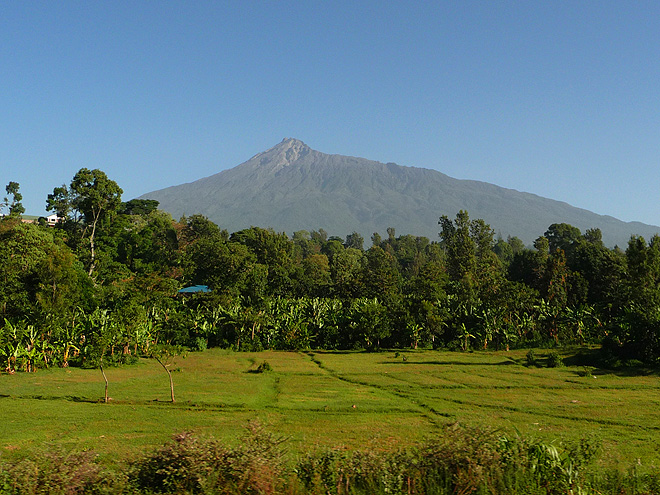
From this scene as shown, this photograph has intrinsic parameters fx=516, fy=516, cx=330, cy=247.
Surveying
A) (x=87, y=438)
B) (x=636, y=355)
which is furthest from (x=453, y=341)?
(x=87, y=438)

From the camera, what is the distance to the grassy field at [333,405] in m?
12.2

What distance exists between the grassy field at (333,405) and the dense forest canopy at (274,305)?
2.87 m

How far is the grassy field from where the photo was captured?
40.1 ft

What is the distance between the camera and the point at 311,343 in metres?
34.1

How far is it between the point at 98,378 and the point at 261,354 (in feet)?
35.0

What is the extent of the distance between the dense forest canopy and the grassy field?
287cm

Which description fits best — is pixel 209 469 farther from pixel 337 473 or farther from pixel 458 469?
pixel 458 469

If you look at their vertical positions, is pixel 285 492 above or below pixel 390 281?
below

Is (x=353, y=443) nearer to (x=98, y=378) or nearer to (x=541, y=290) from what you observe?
(x=98, y=378)

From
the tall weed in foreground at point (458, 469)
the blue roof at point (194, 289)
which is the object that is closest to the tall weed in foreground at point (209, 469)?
the tall weed in foreground at point (458, 469)

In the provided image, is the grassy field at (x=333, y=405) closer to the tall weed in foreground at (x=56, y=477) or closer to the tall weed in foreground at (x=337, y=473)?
the tall weed in foreground at (x=337, y=473)

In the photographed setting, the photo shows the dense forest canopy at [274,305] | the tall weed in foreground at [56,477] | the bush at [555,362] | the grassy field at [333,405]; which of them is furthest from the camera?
the dense forest canopy at [274,305]

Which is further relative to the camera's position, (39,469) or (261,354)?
(261,354)

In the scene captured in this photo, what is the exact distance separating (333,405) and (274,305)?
72.1ft
